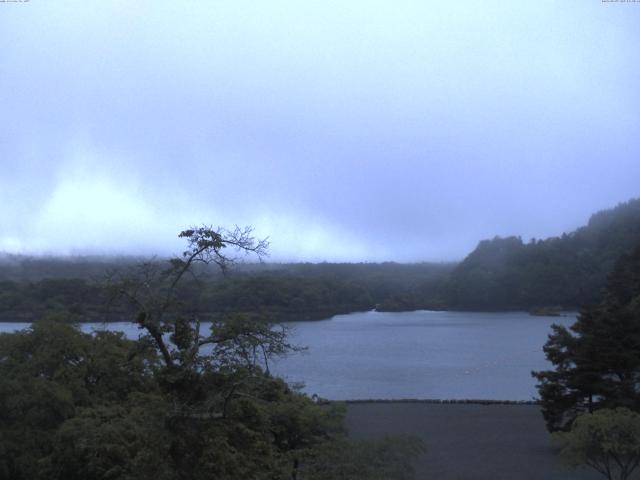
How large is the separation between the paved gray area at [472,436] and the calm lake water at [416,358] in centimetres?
390

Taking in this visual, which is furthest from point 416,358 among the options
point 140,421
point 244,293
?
point 140,421

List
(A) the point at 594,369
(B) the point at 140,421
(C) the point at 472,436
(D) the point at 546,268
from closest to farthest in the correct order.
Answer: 1. (B) the point at 140,421
2. (A) the point at 594,369
3. (C) the point at 472,436
4. (D) the point at 546,268

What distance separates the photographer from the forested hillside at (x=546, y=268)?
234 ft

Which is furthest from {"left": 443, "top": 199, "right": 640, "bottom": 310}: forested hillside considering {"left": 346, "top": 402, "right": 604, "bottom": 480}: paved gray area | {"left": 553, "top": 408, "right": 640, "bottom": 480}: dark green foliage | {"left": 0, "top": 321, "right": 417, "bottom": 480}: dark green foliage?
{"left": 0, "top": 321, "right": 417, "bottom": 480}: dark green foliage

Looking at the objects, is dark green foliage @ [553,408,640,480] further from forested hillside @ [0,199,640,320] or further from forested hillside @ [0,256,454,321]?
forested hillside @ [0,199,640,320]

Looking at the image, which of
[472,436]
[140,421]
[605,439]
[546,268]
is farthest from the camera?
[546,268]

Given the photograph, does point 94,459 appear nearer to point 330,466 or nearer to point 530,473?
point 330,466

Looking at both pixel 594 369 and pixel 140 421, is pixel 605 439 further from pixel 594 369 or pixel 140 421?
pixel 140 421

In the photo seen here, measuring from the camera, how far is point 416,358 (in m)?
40.2

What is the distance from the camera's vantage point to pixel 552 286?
75000 millimetres

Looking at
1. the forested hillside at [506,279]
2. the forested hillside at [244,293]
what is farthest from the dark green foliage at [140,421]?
the forested hillside at [506,279]

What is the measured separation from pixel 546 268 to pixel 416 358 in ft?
135

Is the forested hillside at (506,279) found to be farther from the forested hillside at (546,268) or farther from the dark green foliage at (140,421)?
the dark green foliage at (140,421)

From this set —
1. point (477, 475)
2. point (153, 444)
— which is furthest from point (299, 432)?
point (153, 444)
